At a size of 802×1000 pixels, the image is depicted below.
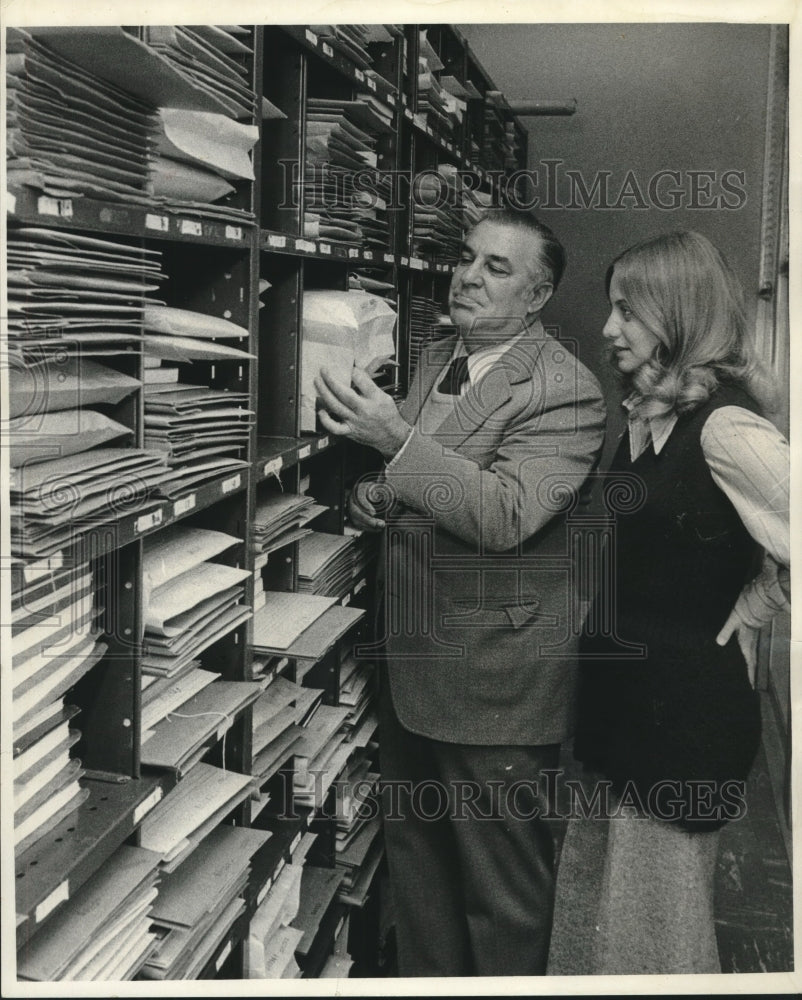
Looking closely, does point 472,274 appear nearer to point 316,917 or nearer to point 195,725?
point 195,725

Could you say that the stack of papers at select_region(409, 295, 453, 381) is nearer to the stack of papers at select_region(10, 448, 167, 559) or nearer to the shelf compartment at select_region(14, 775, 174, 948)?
the stack of papers at select_region(10, 448, 167, 559)

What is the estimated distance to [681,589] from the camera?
2084 mm

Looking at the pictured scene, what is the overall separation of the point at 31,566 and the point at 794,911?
148 centimetres

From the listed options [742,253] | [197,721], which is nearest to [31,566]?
[197,721]

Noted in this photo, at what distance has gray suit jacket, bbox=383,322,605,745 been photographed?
218 cm

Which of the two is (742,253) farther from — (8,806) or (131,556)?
(8,806)

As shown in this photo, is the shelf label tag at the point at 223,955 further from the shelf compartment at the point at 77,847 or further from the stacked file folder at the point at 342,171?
the stacked file folder at the point at 342,171

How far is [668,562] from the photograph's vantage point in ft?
6.79

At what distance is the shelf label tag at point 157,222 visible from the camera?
1495mm

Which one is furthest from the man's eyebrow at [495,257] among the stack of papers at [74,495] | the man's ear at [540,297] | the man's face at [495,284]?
the stack of papers at [74,495]

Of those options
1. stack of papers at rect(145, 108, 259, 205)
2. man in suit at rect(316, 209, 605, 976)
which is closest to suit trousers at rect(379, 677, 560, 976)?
man in suit at rect(316, 209, 605, 976)

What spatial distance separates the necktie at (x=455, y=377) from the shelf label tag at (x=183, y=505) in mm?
811

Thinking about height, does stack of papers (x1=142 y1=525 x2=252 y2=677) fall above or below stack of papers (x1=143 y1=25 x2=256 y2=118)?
below

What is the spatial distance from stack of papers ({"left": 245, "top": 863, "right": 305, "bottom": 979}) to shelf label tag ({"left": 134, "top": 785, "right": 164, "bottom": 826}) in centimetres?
57
